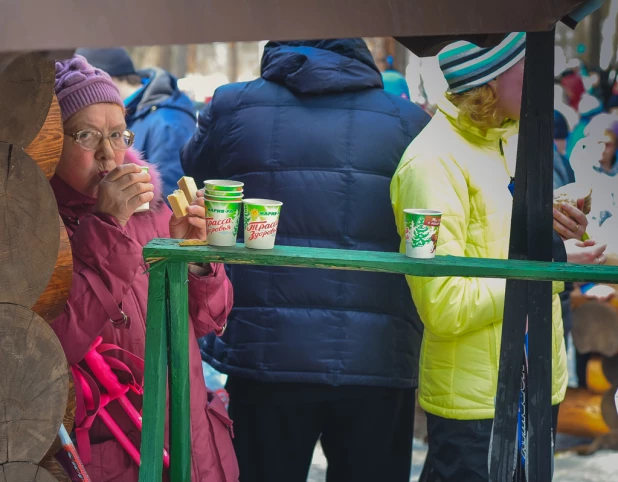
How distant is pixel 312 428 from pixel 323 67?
4.10 feet

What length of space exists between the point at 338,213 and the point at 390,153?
28cm

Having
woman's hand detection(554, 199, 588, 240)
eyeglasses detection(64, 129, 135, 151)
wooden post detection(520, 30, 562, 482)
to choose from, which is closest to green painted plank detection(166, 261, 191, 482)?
eyeglasses detection(64, 129, 135, 151)

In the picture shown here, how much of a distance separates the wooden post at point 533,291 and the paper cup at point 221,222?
2.35 feet

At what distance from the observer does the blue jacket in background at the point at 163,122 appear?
4.34m

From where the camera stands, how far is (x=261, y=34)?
5.17 feet

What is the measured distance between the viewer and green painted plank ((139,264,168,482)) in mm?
2115

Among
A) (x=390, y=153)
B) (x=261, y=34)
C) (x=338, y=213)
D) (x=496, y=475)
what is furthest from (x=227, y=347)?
(x=261, y=34)

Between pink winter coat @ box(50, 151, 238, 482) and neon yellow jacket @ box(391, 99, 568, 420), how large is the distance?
0.67 meters

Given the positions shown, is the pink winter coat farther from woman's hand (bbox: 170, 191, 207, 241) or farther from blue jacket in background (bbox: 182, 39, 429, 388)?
blue jacket in background (bbox: 182, 39, 429, 388)

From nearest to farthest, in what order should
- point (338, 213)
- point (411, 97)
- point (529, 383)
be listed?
point (529, 383)
point (338, 213)
point (411, 97)

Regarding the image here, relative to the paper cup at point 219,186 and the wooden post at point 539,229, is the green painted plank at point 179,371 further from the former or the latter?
the wooden post at point 539,229

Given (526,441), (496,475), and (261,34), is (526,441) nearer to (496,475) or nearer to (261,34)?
(496,475)

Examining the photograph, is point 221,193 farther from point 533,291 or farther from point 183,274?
point 533,291

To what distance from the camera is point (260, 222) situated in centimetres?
214
